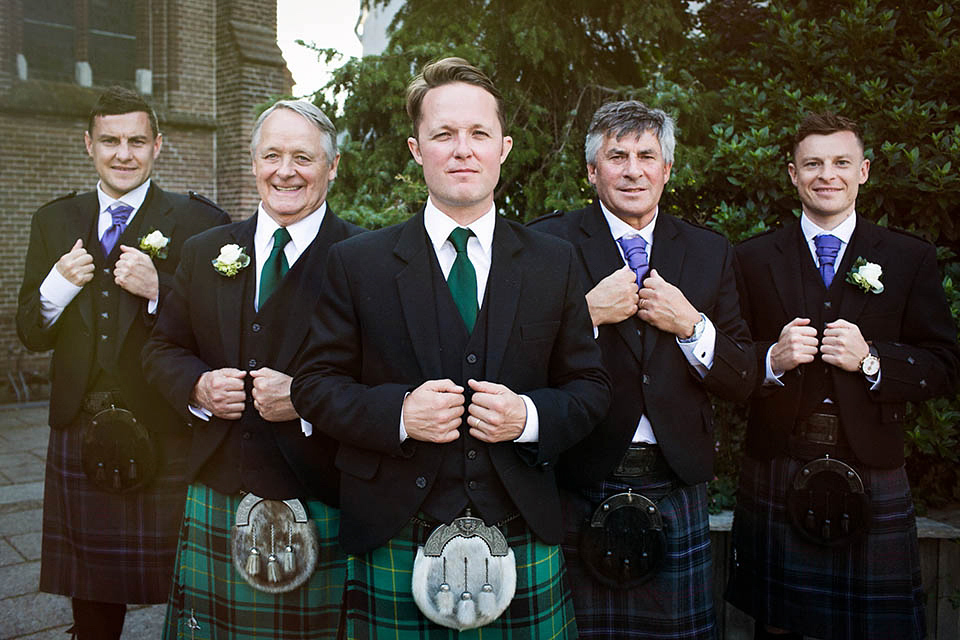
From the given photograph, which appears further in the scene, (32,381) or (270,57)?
(270,57)

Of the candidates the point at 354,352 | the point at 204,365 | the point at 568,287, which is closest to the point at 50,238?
the point at 204,365

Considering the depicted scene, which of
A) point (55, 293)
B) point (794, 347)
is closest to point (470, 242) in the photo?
point (794, 347)

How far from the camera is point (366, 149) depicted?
19.4ft

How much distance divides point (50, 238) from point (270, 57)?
9679 mm

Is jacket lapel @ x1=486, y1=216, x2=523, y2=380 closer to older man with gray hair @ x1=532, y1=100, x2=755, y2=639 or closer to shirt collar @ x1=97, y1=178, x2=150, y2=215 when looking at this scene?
older man with gray hair @ x1=532, y1=100, x2=755, y2=639

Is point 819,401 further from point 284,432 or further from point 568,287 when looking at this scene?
point 284,432

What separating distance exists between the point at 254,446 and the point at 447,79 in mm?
1275

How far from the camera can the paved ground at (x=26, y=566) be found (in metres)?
3.86

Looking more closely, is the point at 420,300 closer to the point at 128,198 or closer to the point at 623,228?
the point at 623,228

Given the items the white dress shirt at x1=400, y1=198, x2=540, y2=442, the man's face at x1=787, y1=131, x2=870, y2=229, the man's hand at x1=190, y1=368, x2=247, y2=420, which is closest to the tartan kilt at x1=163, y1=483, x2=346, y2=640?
the man's hand at x1=190, y1=368, x2=247, y2=420

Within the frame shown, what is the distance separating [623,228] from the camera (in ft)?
8.94

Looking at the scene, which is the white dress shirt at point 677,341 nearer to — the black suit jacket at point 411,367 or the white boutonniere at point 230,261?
the black suit jacket at point 411,367

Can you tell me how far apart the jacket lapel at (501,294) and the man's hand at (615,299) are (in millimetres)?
444

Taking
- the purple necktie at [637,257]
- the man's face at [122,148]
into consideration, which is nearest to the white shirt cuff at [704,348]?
the purple necktie at [637,257]
